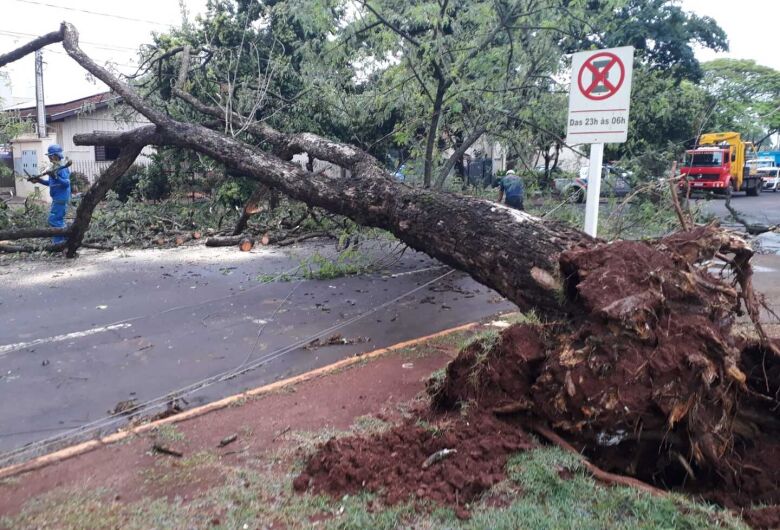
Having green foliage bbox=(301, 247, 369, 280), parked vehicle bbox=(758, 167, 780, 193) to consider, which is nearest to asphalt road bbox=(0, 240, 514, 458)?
green foliage bbox=(301, 247, 369, 280)

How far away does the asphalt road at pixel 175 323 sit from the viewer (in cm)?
459

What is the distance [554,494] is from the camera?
2873mm

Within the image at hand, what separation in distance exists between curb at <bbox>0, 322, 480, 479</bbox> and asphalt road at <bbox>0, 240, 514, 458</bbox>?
0.21 metres

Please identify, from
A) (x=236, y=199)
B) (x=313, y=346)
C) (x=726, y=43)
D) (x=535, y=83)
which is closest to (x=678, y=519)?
(x=313, y=346)

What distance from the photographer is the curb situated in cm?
343

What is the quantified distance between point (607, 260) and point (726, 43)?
23.6m

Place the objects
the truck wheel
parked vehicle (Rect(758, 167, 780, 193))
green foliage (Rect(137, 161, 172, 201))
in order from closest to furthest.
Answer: green foliage (Rect(137, 161, 172, 201)) → the truck wheel → parked vehicle (Rect(758, 167, 780, 193))

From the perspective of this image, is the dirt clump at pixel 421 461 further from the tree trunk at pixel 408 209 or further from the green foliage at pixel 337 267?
the green foliage at pixel 337 267

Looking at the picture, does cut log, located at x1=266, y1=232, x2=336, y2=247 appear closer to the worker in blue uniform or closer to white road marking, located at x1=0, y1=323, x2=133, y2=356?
the worker in blue uniform

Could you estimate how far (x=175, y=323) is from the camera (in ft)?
21.0

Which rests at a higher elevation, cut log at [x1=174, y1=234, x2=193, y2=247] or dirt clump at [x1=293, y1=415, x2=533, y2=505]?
cut log at [x1=174, y1=234, x2=193, y2=247]

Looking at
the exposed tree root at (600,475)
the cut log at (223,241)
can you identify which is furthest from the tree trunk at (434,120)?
the exposed tree root at (600,475)

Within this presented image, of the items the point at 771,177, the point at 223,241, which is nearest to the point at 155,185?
the point at 223,241

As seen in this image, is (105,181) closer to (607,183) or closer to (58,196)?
(58,196)
